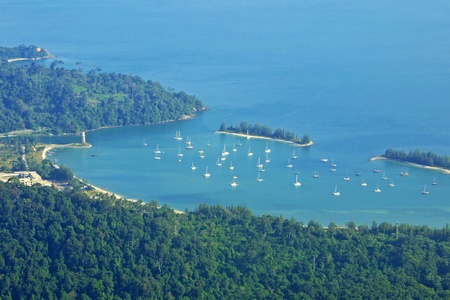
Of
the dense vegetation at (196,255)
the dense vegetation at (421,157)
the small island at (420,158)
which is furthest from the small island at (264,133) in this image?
the dense vegetation at (196,255)

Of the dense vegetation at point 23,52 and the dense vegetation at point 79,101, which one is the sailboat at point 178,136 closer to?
the dense vegetation at point 79,101

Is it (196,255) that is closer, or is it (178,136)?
(196,255)

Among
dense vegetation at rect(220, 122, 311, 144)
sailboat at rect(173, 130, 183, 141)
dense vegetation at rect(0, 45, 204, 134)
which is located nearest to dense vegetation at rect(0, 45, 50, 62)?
dense vegetation at rect(0, 45, 204, 134)

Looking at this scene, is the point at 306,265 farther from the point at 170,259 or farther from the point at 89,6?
the point at 89,6

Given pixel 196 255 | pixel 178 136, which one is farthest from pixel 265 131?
pixel 196 255

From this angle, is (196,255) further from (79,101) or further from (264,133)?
(79,101)

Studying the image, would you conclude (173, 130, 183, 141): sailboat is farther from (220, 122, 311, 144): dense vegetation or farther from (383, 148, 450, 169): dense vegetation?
(383, 148, 450, 169): dense vegetation

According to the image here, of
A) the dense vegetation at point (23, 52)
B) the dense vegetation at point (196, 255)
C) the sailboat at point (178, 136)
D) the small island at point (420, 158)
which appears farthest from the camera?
the dense vegetation at point (23, 52)
